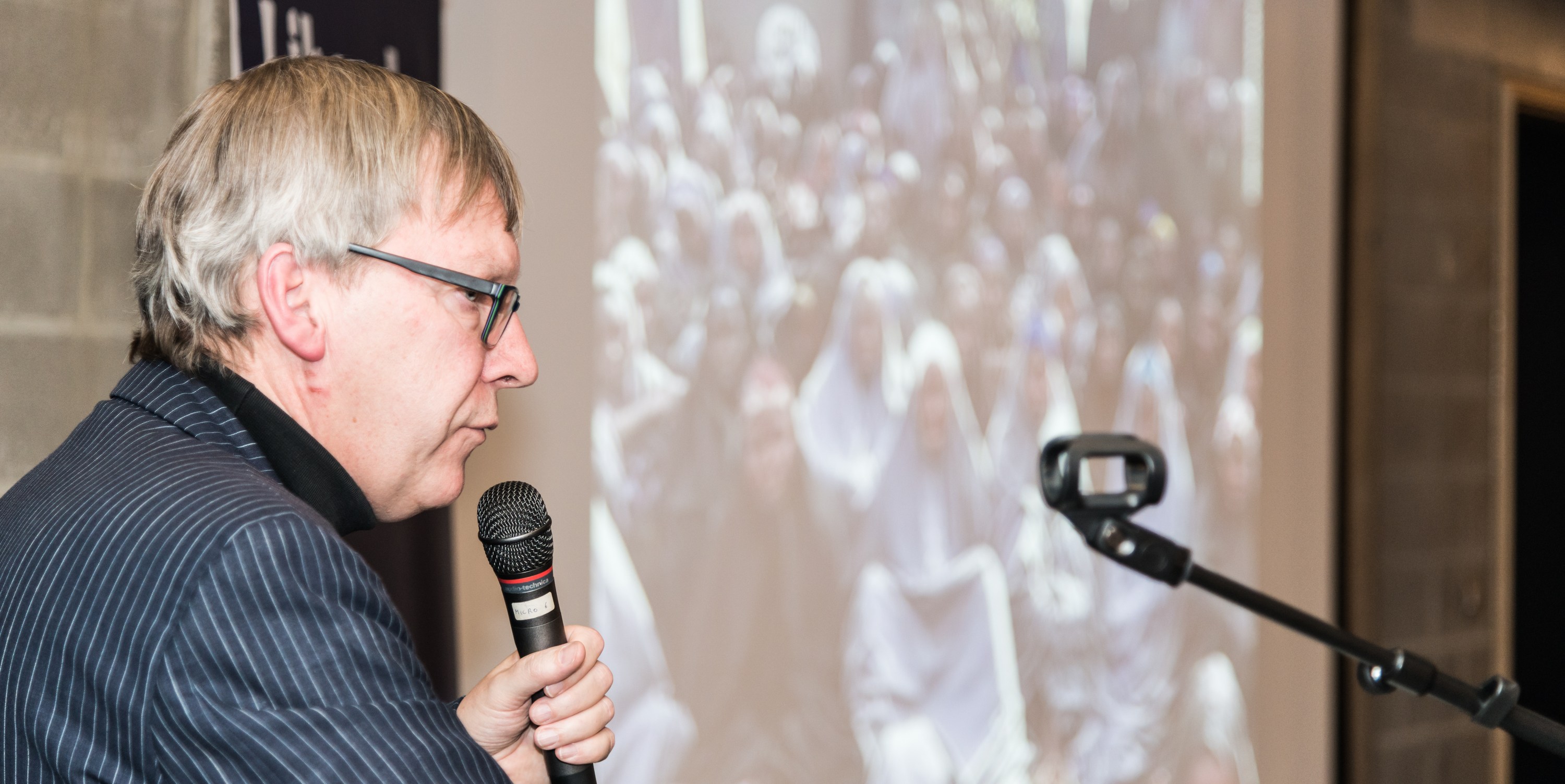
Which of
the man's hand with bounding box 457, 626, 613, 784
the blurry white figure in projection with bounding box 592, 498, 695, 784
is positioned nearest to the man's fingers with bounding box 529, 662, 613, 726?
the man's hand with bounding box 457, 626, 613, 784

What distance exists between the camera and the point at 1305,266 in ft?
11.2

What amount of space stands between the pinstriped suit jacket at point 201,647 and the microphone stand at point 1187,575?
71 centimetres

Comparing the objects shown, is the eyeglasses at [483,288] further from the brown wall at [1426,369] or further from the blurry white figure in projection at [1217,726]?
the brown wall at [1426,369]

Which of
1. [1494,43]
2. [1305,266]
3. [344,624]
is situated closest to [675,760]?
[344,624]

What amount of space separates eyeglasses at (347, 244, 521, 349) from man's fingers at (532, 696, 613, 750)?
1.14ft

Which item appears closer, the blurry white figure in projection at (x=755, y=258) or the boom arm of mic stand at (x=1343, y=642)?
the boom arm of mic stand at (x=1343, y=642)

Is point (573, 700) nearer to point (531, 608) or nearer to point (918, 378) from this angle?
point (531, 608)

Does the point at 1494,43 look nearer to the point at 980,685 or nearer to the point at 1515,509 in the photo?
the point at 1515,509

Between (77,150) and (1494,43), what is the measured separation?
3.79 metres

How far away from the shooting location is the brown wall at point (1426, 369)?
3480 mm

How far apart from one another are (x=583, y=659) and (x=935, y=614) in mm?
1676

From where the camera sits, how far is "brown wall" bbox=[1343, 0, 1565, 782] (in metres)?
3.48

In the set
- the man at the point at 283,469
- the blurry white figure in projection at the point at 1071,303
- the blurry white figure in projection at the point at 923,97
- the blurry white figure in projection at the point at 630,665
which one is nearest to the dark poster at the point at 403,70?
the blurry white figure in projection at the point at 630,665

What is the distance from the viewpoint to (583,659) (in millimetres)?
995
